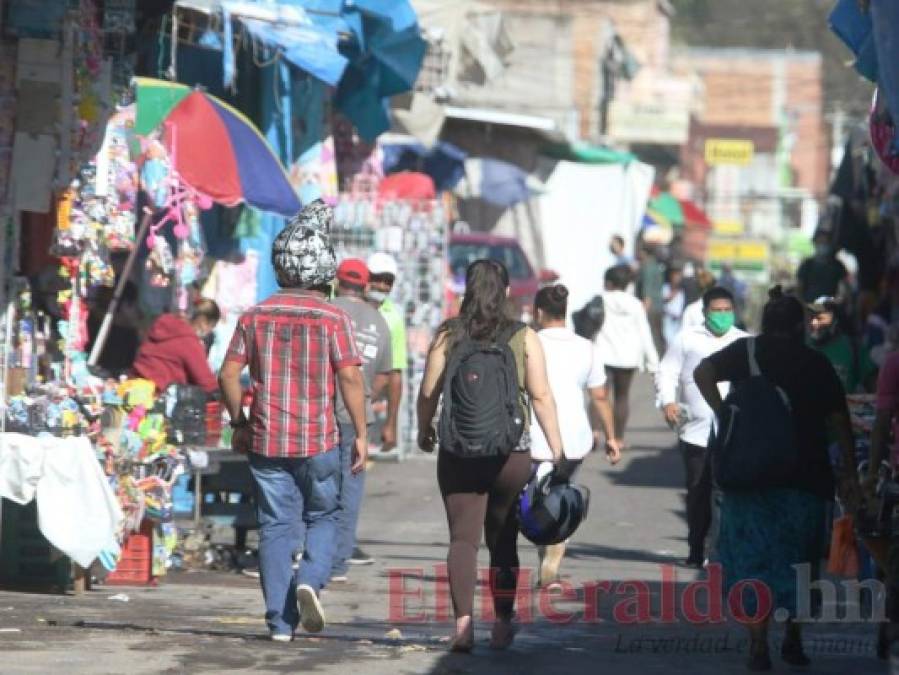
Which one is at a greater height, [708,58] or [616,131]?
[708,58]

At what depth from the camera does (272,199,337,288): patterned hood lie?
30.5 feet

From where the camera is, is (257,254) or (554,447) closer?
(554,447)

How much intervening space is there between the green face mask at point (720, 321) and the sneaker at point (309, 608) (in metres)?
4.74

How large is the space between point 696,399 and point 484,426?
4093 millimetres

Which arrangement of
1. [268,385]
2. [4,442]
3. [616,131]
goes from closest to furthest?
[268,385]
[4,442]
[616,131]

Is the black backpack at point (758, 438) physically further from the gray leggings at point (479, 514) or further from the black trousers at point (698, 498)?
the black trousers at point (698, 498)

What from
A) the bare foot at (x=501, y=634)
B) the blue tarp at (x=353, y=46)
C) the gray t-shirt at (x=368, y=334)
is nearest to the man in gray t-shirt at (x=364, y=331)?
the gray t-shirt at (x=368, y=334)

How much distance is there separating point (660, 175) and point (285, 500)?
49.7 metres

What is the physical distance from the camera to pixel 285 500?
920cm

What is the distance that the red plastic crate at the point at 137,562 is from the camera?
38.0ft

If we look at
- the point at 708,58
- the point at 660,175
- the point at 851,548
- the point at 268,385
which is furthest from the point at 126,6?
the point at 708,58

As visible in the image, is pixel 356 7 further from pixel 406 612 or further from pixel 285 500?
pixel 285 500

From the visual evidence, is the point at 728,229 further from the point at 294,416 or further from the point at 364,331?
the point at 294,416

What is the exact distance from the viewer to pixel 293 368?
9.20m
